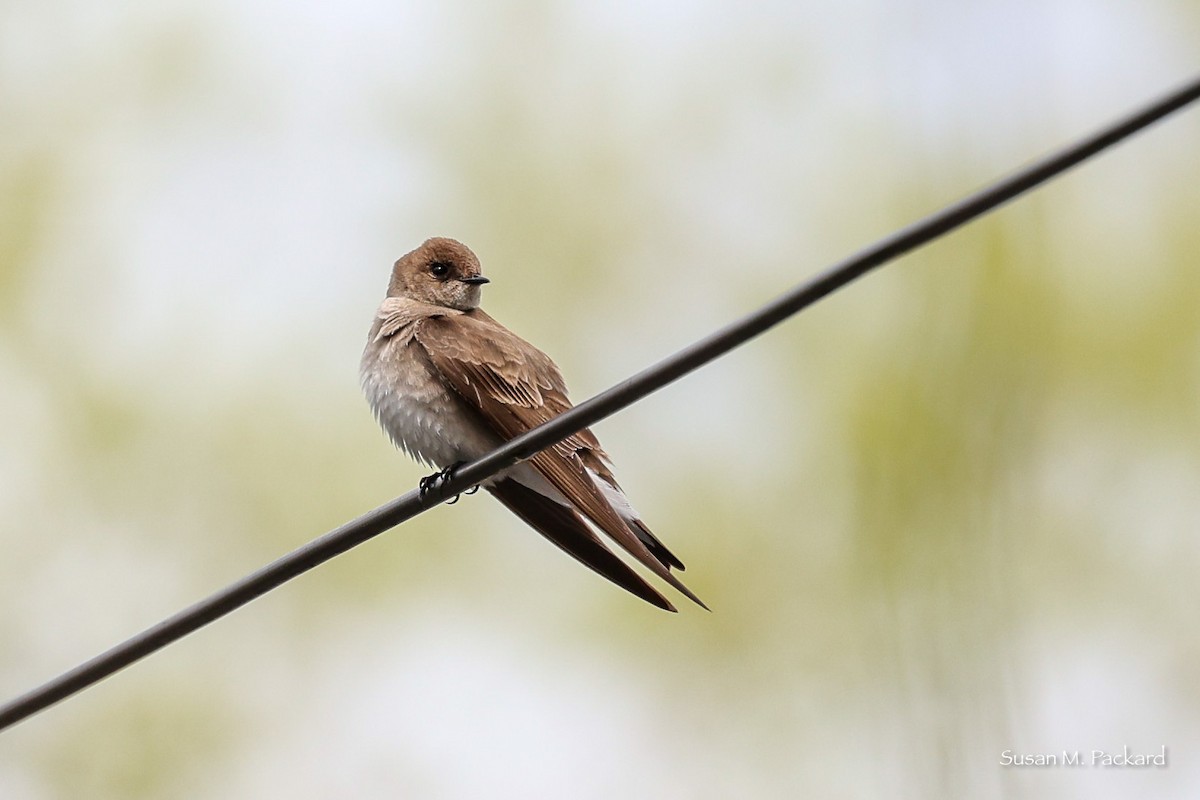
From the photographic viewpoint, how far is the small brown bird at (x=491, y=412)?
16.3 feet

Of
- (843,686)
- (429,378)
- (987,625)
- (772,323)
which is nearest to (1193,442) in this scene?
(843,686)

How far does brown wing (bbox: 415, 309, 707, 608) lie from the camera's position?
4855 millimetres

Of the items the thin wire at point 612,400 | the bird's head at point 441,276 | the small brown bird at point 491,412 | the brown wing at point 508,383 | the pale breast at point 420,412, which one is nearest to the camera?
the thin wire at point 612,400

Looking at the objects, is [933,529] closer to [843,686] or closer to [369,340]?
[369,340]

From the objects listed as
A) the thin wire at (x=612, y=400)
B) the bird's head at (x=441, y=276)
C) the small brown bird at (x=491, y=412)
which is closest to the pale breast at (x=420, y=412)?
the small brown bird at (x=491, y=412)

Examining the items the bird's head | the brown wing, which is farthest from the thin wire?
the bird's head

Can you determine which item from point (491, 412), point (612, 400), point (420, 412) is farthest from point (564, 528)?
point (612, 400)

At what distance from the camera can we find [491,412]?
524cm

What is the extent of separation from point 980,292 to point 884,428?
2.01ft

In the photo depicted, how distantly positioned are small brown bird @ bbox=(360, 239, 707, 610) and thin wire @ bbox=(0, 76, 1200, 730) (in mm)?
1141

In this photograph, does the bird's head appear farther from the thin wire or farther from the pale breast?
the thin wire

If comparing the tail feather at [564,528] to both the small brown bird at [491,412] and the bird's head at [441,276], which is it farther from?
the bird's head at [441,276]

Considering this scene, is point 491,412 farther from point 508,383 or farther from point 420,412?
point 420,412

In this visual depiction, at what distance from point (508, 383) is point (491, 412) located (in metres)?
0.15
